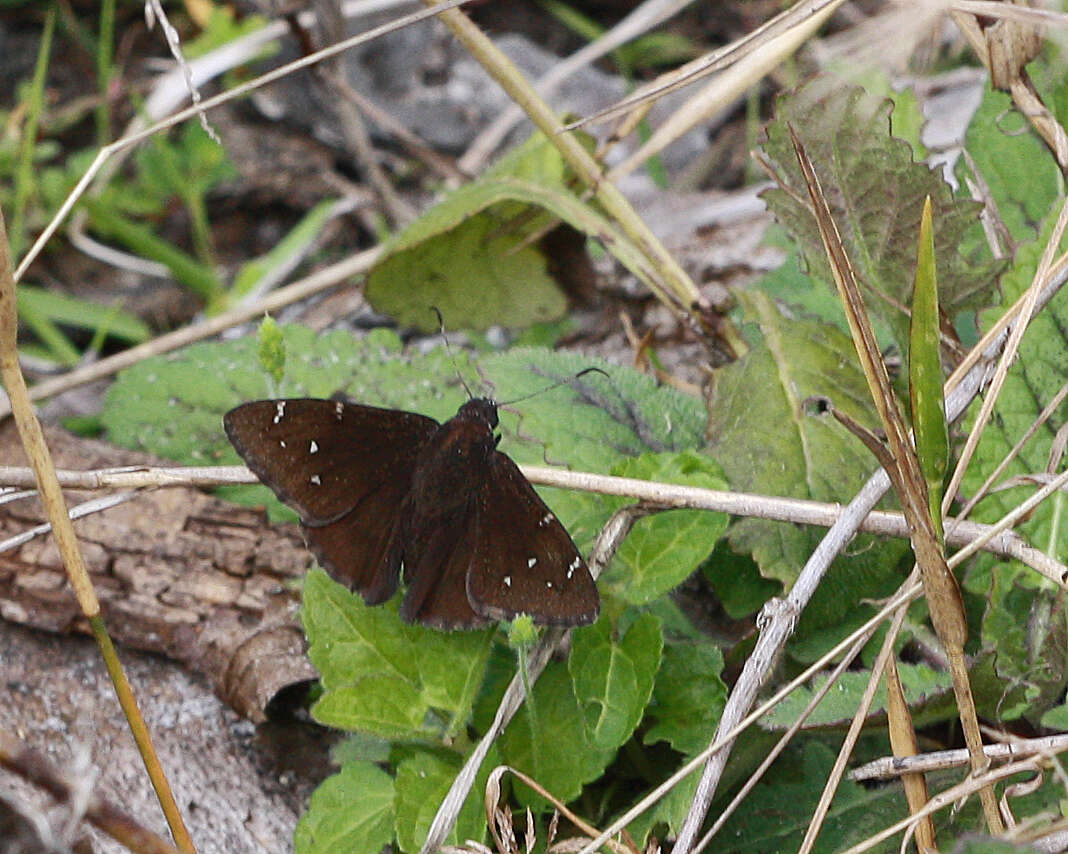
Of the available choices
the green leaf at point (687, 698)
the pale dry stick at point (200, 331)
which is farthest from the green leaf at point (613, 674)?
the pale dry stick at point (200, 331)

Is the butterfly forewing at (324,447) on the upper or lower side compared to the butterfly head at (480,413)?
lower

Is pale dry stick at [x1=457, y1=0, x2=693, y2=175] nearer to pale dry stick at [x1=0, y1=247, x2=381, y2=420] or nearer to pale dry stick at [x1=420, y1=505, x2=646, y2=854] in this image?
pale dry stick at [x1=0, y1=247, x2=381, y2=420]

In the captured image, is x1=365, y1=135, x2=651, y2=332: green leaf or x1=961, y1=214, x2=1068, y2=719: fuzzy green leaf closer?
x1=961, y1=214, x2=1068, y2=719: fuzzy green leaf

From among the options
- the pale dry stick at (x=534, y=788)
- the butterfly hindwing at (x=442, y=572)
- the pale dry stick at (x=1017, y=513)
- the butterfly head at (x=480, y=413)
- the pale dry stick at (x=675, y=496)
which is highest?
the pale dry stick at (x=1017, y=513)

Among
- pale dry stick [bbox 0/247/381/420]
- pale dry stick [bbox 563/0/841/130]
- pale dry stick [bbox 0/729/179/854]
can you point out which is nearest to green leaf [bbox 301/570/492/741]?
pale dry stick [bbox 0/729/179/854]

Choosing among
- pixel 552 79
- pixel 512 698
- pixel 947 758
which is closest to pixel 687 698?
pixel 512 698

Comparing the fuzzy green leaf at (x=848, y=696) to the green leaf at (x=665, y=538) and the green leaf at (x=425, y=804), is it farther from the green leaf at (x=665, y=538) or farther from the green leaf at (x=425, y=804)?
the green leaf at (x=425, y=804)

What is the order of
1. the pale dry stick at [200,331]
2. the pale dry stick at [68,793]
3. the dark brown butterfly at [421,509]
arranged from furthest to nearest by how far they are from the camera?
the pale dry stick at [200,331], the dark brown butterfly at [421,509], the pale dry stick at [68,793]
